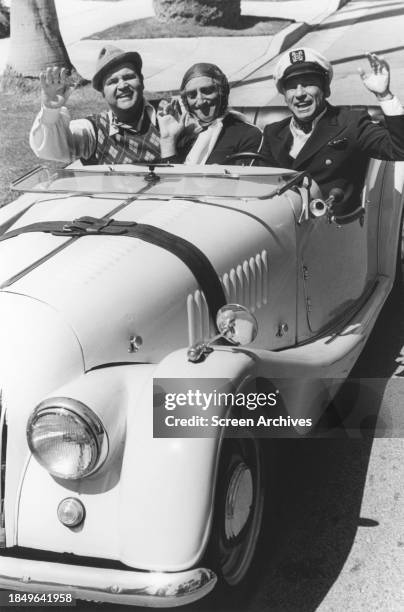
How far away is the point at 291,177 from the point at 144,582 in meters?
2.14

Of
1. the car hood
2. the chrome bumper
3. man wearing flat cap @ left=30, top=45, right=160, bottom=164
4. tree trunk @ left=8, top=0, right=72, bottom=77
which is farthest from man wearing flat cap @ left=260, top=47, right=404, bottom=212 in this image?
tree trunk @ left=8, top=0, right=72, bottom=77

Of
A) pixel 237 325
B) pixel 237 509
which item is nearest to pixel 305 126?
pixel 237 325

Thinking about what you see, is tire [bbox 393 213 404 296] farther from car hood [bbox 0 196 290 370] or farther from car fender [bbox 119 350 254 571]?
car fender [bbox 119 350 254 571]

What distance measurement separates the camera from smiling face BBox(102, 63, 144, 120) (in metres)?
4.34

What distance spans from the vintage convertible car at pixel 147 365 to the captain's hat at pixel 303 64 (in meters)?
0.68

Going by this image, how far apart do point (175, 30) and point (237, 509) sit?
14.2 m

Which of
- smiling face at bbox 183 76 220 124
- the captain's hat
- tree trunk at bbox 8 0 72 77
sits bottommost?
smiling face at bbox 183 76 220 124

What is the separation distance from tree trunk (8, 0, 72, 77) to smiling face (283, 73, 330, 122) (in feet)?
23.6

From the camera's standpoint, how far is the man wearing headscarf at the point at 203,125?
4227mm

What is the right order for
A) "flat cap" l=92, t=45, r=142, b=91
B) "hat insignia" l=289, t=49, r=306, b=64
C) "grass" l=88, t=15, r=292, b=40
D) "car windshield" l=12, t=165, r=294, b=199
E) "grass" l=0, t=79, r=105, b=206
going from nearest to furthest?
"car windshield" l=12, t=165, r=294, b=199, "hat insignia" l=289, t=49, r=306, b=64, "flat cap" l=92, t=45, r=142, b=91, "grass" l=0, t=79, r=105, b=206, "grass" l=88, t=15, r=292, b=40

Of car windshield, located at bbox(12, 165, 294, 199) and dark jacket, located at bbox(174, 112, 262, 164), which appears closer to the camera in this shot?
car windshield, located at bbox(12, 165, 294, 199)

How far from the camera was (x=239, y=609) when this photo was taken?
9.19 ft

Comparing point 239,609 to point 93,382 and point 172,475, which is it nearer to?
point 172,475

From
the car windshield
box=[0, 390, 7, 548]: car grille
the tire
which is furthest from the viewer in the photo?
the tire
